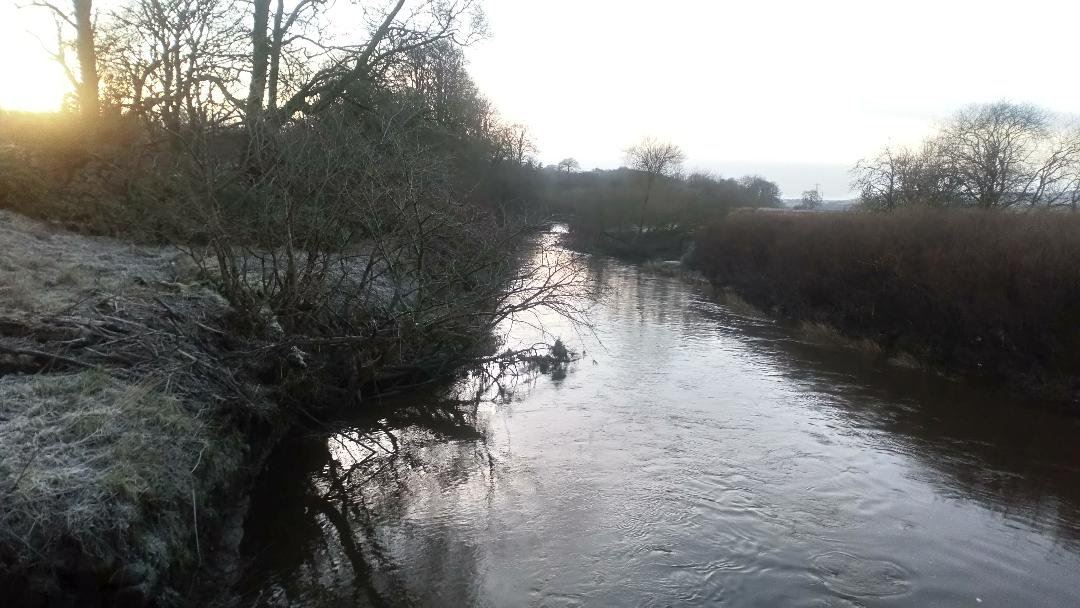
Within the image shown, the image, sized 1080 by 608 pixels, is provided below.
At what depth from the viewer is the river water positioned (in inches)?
257

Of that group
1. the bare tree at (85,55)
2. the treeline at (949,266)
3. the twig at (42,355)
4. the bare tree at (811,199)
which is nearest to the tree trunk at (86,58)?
the bare tree at (85,55)

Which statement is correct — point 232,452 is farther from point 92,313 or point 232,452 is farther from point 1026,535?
point 1026,535

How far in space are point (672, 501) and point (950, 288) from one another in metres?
12.4

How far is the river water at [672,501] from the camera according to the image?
21.4 feet

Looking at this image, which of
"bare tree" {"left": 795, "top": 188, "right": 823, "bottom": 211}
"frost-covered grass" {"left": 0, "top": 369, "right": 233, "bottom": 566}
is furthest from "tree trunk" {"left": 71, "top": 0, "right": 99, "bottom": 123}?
"bare tree" {"left": 795, "top": 188, "right": 823, "bottom": 211}

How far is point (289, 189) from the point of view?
9.40 m

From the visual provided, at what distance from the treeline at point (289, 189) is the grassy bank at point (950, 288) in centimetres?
1043

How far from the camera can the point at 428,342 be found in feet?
34.6

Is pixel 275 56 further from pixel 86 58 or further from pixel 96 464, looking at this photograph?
pixel 96 464

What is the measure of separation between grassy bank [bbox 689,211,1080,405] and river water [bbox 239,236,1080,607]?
194cm

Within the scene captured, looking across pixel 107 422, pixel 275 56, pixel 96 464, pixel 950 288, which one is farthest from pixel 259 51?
pixel 950 288

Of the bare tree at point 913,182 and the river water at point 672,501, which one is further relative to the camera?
the bare tree at point 913,182

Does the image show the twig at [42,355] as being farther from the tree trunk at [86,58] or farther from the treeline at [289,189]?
the tree trunk at [86,58]

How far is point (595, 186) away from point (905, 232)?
86.5 feet
